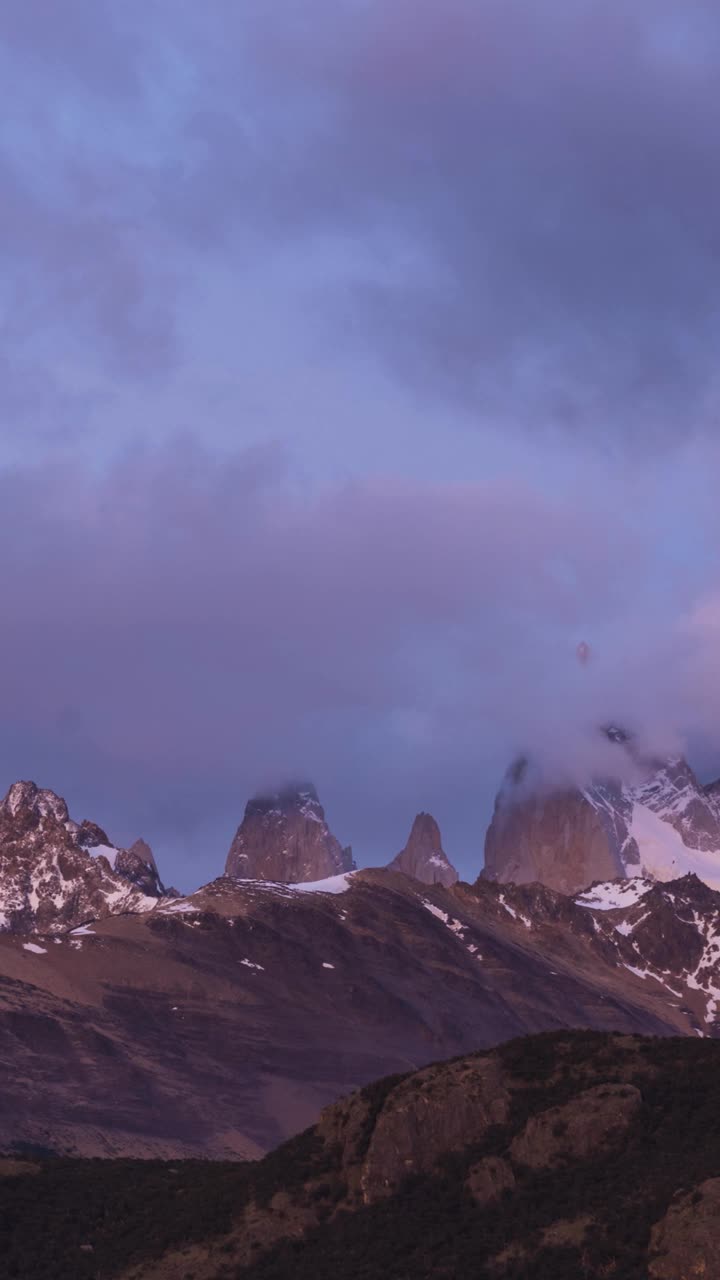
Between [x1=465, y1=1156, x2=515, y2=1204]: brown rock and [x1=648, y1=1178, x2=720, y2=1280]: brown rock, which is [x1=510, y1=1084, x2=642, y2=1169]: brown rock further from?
[x1=648, y1=1178, x2=720, y2=1280]: brown rock

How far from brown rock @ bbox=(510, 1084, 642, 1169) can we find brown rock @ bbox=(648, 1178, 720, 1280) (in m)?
12.7

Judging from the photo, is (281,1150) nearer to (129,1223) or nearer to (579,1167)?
(129,1223)

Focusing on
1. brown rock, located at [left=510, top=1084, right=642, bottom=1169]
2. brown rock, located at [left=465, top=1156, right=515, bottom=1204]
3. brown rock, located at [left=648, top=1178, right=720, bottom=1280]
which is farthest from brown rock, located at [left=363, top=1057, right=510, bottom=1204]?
brown rock, located at [left=648, top=1178, right=720, bottom=1280]

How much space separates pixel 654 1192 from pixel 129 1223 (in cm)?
3012

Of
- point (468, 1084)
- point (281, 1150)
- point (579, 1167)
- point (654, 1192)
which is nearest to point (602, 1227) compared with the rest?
point (654, 1192)

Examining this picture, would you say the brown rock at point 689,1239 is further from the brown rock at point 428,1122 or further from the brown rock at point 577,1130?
the brown rock at point 428,1122

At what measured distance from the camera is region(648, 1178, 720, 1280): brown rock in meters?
56.3

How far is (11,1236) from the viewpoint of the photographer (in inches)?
3162

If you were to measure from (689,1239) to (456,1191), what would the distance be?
1781 centimetres

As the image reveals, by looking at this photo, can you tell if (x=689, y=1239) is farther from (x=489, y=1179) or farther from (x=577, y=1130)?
(x=489, y=1179)

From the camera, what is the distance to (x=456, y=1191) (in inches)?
2864

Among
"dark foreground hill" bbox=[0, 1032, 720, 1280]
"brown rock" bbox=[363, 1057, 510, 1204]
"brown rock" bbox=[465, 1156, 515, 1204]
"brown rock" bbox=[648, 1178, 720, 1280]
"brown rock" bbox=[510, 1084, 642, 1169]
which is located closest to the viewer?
"brown rock" bbox=[648, 1178, 720, 1280]

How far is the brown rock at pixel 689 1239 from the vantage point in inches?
2216

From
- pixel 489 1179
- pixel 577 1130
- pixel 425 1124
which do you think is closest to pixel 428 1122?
pixel 425 1124
